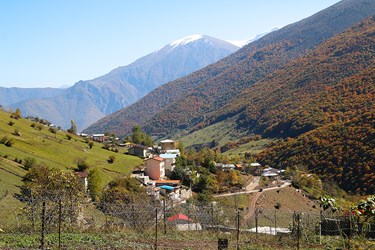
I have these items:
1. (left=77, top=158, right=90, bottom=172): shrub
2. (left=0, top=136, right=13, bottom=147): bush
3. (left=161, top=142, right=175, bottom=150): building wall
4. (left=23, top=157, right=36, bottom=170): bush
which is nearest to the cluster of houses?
(left=77, top=158, right=90, bottom=172): shrub

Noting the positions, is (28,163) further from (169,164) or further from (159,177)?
(169,164)

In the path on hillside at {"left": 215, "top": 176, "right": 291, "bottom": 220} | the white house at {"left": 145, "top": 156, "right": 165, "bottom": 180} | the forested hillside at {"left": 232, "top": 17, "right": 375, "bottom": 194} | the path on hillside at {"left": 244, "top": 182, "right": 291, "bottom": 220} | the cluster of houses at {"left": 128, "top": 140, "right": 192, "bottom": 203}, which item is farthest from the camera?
the forested hillside at {"left": 232, "top": 17, "right": 375, "bottom": 194}

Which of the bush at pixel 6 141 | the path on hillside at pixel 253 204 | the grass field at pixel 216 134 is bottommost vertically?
the path on hillside at pixel 253 204

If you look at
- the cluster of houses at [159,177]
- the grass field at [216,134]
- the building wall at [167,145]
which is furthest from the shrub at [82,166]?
the grass field at [216,134]

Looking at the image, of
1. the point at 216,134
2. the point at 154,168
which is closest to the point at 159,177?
the point at 154,168

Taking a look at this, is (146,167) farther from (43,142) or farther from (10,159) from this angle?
(10,159)

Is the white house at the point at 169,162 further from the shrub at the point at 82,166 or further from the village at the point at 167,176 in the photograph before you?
the shrub at the point at 82,166

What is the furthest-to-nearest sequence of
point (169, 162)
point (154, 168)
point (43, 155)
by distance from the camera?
1. point (169, 162)
2. point (154, 168)
3. point (43, 155)

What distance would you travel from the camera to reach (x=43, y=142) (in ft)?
172

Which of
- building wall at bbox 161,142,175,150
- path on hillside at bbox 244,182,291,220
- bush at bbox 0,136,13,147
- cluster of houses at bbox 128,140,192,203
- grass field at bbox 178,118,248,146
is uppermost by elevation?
grass field at bbox 178,118,248,146

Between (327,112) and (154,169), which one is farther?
(327,112)

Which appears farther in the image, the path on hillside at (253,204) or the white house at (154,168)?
the white house at (154,168)

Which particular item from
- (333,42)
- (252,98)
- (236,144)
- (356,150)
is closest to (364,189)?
(356,150)

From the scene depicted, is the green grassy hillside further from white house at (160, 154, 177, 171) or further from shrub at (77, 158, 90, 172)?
white house at (160, 154, 177, 171)
